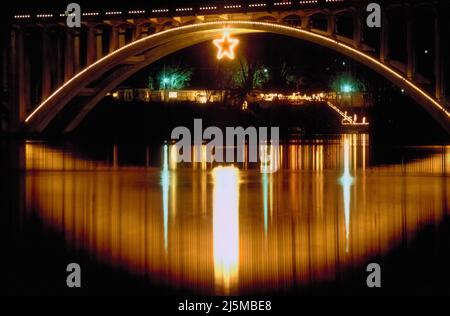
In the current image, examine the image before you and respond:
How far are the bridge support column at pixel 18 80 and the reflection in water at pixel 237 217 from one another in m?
22.8

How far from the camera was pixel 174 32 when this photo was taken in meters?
40.4

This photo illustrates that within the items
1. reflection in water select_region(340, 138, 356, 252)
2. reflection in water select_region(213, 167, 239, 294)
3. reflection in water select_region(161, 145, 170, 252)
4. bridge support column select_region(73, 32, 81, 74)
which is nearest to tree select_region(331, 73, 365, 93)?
bridge support column select_region(73, 32, 81, 74)

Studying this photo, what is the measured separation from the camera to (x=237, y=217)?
39.7 ft

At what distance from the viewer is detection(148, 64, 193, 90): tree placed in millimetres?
80438

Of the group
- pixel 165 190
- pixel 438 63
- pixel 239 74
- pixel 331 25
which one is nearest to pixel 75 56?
pixel 331 25

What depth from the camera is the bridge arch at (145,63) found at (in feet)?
113

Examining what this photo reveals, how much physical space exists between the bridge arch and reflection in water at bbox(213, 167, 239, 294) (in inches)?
696

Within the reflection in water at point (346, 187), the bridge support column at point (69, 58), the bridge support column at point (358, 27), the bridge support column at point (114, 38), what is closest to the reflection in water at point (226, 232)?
the reflection in water at point (346, 187)

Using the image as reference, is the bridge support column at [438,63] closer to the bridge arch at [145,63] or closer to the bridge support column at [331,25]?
the bridge arch at [145,63]

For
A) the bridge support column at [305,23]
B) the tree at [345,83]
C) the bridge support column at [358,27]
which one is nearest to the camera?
the bridge support column at [358,27]
